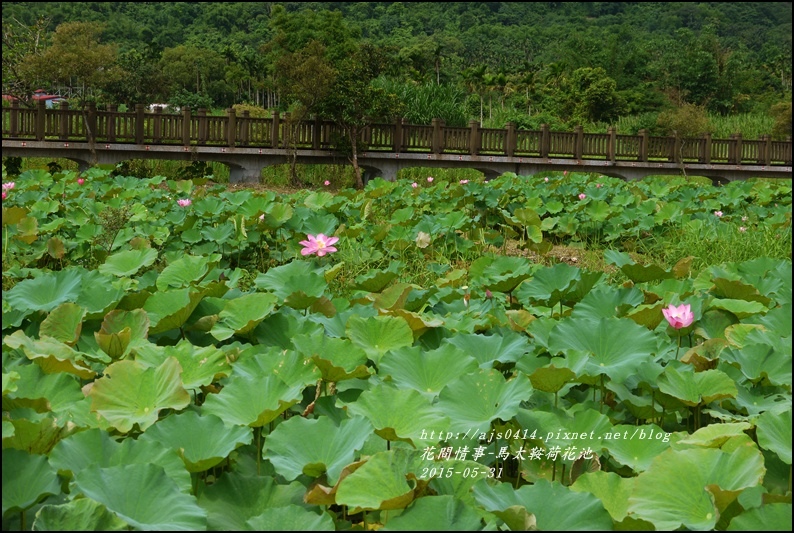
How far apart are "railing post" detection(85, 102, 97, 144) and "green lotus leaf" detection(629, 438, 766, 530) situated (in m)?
14.2

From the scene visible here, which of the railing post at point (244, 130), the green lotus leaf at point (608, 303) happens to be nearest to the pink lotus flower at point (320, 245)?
the green lotus leaf at point (608, 303)

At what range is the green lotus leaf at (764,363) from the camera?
1679 millimetres

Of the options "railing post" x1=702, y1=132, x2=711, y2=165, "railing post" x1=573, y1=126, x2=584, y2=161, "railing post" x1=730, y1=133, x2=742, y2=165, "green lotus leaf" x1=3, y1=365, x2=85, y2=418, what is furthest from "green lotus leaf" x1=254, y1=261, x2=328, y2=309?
"railing post" x1=730, y1=133, x2=742, y2=165

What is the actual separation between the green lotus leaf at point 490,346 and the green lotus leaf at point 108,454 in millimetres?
749

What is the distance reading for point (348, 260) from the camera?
420cm

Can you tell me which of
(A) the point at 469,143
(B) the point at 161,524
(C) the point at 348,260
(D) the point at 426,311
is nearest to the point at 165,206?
(C) the point at 348,260

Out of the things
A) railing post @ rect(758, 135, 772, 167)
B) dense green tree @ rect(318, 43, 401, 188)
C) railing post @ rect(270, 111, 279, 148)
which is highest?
dense green tree @ rect(318, 43, 401, 188)

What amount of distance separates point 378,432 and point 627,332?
26.0 inches

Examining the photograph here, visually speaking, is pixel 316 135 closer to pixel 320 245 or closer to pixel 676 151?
pixel 676 151

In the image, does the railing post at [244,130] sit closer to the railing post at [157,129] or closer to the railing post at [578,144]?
the railing post at [157,129]

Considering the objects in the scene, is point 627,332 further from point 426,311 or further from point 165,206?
point 165,206

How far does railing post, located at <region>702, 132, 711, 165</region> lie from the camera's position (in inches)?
719

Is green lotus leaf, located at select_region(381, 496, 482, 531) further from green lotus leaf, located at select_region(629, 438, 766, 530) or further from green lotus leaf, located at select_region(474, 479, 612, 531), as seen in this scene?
green lotus leaf, located at select_region(629, 438, 766, 530)

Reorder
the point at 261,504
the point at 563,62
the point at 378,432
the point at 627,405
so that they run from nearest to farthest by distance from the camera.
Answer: the point at 261,504 < the point at 378,432 < the point at 627,405 < the point at 563,62
